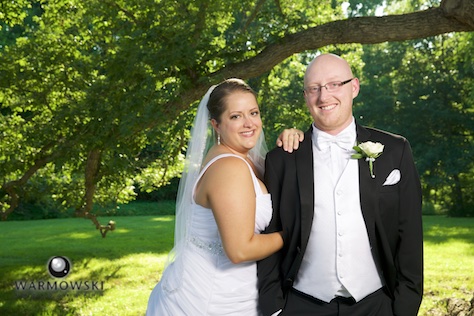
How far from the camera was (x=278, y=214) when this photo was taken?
3.25m

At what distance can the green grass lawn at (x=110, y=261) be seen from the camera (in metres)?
10.7

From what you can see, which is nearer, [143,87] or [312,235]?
[312,235]

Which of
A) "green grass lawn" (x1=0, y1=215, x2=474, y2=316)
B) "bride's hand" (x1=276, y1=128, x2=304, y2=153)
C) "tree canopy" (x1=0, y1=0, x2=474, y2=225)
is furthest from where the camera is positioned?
"green grass lawn" (x1=0, y1=215, x2=474, y2=316)

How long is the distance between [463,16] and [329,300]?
472 cm

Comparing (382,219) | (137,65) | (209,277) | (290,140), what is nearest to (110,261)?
(137,65)

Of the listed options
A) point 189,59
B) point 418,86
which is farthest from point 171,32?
point 418,86

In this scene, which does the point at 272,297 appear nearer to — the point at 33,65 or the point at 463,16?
the point at 463,16

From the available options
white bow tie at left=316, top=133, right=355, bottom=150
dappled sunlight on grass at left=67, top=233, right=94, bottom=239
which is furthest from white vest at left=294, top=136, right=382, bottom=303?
dappled sunlight on grass at left=67, top=233, right=94, bottom=239

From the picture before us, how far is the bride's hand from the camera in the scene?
10.7ft

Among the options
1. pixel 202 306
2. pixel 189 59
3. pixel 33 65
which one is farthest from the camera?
pixel 33 65

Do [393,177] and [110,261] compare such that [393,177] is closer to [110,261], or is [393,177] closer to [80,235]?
[110,261]

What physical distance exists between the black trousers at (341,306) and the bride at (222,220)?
269mm

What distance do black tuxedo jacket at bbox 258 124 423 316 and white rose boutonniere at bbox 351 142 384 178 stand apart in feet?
0.10

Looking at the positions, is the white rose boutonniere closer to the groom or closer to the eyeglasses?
the groom
